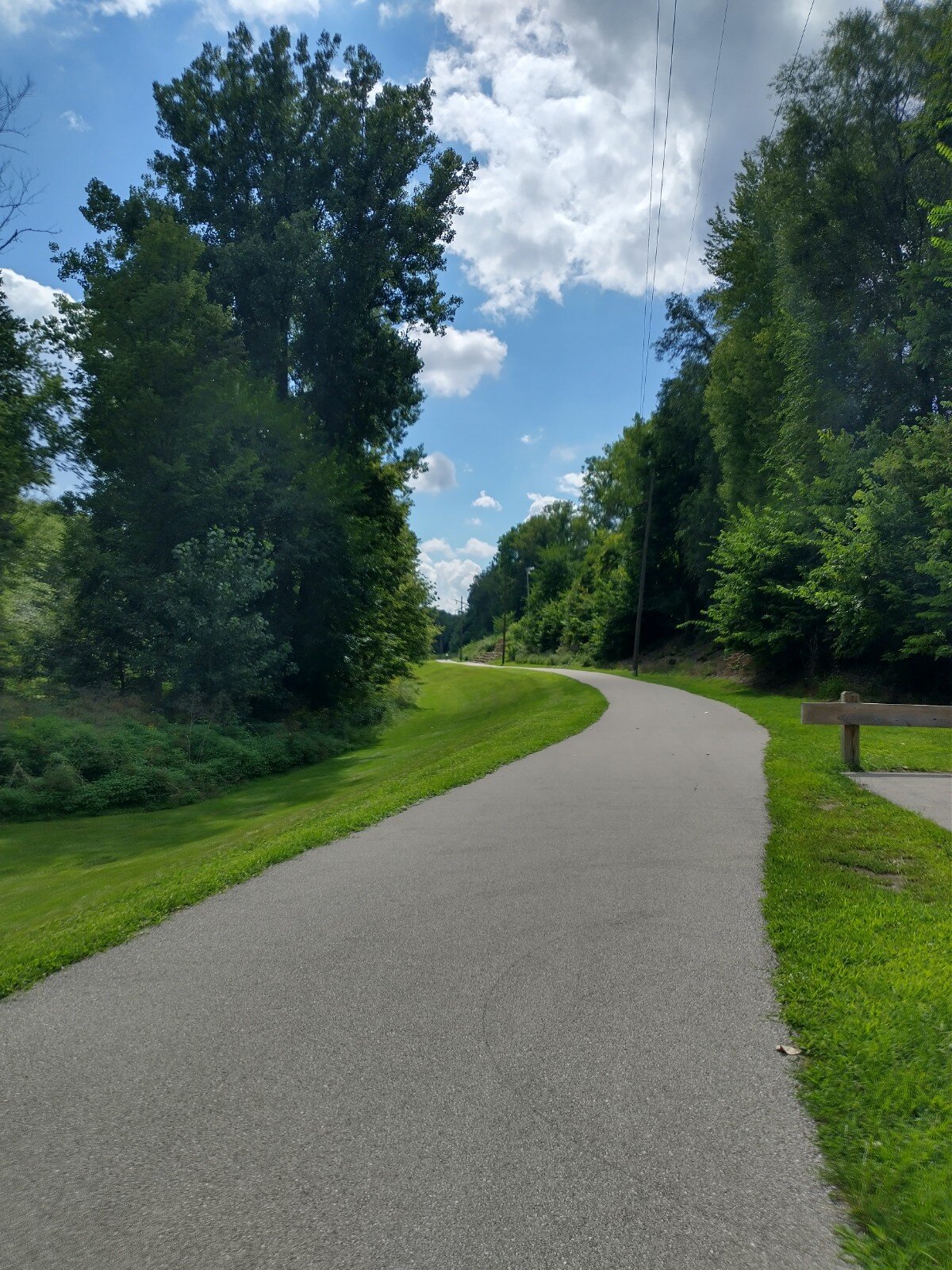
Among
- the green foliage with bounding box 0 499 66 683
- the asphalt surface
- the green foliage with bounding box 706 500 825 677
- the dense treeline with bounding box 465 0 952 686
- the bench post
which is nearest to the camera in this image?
the asphalt surface

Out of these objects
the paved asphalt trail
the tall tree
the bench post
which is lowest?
the paved asphalt trail

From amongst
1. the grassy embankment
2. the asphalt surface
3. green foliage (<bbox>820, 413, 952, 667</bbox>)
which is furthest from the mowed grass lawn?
green foliage (<bbox>820, 413, 952, 667</bbox>)

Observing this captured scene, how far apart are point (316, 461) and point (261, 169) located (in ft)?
33.0

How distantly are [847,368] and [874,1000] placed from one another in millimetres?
22184

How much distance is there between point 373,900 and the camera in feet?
16.6

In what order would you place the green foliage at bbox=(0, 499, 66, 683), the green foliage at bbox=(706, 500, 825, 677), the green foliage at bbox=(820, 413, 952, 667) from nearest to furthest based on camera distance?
the green foliage at bbox=(820, 413, 952, 667)
the green foliage at bbox=(0, 499, 66, 683)
the green foliage at bbox=(706, 500, 825, 677)

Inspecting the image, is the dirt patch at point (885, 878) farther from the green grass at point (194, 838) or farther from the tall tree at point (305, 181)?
the tall tree at point (305, 181)

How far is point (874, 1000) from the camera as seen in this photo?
3.47 metres

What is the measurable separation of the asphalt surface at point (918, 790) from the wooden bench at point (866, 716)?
1.76 feet

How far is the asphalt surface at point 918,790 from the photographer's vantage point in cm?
725

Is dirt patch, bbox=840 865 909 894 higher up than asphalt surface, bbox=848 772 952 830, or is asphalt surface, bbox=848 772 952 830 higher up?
asphalt surface, bbox=848 772 952 830

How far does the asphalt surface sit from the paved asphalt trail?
3.03 m

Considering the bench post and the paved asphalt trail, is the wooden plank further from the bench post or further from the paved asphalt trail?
the paved asphalt trail

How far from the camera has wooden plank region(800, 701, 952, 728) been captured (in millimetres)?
8848
